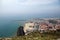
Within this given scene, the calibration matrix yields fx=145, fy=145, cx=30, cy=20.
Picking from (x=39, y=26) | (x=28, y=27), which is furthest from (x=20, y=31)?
(x=39, y=26)

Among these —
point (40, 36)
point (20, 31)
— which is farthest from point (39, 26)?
point (20, 31)

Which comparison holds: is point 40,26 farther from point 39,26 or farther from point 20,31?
point 20,31

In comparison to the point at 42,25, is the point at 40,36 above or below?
below

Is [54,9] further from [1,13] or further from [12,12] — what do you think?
[1,13]

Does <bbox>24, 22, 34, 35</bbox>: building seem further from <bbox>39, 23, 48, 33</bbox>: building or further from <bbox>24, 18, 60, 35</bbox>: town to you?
<bbox>39, 23, 48, 33</bbox>: building

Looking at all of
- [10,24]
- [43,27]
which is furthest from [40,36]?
[10,24]

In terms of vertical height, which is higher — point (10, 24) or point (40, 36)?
point (10, 24)

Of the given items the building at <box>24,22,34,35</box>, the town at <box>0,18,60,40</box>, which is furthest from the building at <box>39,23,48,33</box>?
the building at <box>24,22,34,35</box>

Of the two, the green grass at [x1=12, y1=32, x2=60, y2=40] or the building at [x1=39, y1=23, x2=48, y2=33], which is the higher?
the building at [x1=39, y1=23, x2=48, y2=33]

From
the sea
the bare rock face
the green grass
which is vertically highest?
the sea

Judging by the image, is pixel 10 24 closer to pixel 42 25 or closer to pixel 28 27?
pixel 28 27

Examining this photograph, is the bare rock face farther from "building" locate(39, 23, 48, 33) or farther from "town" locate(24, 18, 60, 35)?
"building" locate(39, 23, 48, 33)

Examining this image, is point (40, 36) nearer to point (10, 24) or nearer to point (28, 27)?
point (28, 27)
